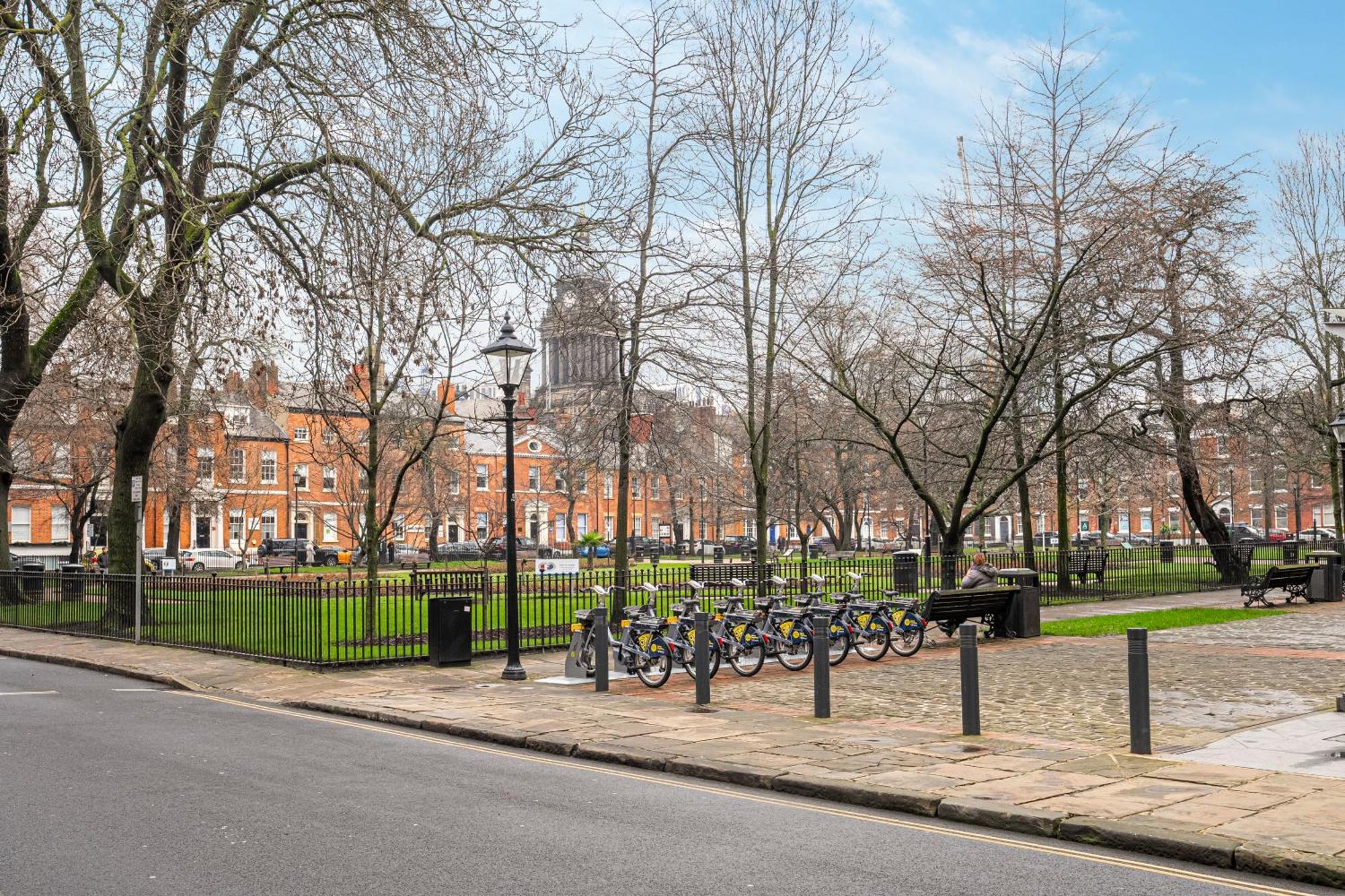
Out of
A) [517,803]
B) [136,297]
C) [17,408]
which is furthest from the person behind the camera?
[17,408]

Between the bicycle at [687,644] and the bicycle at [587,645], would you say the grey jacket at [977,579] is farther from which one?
the bicycle at [587,645]

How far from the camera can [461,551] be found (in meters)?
70.0

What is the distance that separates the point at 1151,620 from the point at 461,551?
52.5 m

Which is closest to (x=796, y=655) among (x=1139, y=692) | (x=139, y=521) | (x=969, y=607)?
(x=969, y=607)

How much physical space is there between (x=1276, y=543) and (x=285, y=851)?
1639 inches

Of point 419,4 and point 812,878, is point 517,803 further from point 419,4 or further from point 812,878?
point 419,4

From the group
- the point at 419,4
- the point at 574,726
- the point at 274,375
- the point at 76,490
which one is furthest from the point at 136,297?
the point at 76,490

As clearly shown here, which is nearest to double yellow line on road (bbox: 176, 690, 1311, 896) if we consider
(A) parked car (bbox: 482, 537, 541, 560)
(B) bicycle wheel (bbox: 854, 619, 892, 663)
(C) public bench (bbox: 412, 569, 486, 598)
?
(C) public bench (bbox: 412, 569, 486, 598)

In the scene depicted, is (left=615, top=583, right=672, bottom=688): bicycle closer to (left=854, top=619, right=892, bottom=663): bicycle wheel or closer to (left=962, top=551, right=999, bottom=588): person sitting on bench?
(left=854, top=619, right=892, bottom=663): bicycle wheel

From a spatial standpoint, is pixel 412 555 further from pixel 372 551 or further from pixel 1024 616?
pixel 1024 616

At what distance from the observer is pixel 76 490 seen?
4641 cm

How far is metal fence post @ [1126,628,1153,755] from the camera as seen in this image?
9062mm

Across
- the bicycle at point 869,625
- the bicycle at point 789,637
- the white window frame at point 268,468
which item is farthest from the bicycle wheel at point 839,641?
the white window frame at point 268,468

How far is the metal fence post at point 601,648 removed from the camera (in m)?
14.1
